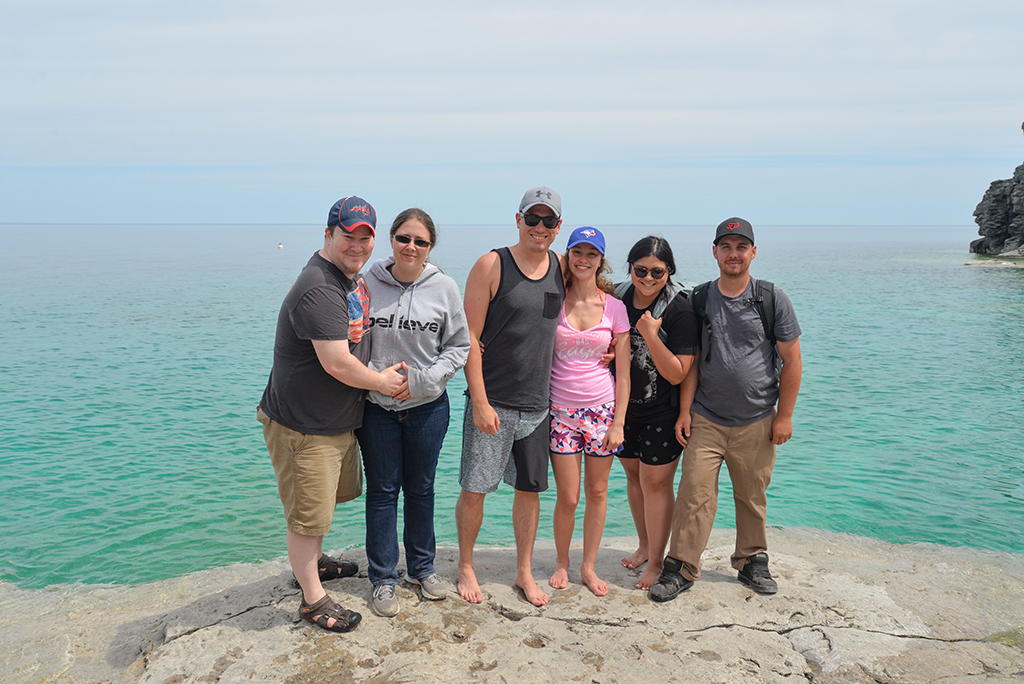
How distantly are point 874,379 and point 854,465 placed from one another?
6.05 m

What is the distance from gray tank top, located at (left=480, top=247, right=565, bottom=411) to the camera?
410 centimetres

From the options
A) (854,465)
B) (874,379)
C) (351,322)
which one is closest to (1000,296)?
(874,379)

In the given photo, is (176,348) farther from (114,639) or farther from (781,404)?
(781,404)

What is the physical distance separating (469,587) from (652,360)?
6.22ft

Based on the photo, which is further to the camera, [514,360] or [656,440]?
[656,440]

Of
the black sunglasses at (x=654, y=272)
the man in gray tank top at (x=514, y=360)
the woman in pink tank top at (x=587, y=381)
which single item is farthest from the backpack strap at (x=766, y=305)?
the man in gray tank top at (x=514, y=360)

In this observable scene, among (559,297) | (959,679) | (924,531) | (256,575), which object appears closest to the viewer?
(959,679)

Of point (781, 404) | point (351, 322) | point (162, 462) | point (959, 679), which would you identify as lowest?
point (162, 462)

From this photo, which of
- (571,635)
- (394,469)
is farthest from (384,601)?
(571,635)

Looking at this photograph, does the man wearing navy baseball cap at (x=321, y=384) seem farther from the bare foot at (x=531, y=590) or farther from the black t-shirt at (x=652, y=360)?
the black t-shirt at (x=652, y=360)

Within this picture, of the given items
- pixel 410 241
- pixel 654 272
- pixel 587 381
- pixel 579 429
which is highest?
pixel 410 241

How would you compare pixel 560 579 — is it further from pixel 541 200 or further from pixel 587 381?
pixel 541 200

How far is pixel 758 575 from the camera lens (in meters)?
4.61

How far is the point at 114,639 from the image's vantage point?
441 cm
